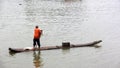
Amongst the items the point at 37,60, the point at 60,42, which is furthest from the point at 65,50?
the point at 37,60

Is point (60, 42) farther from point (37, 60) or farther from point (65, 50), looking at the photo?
point (37, 60)

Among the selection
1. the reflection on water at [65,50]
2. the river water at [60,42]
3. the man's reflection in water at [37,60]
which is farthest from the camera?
the reflection on water at [65,50]

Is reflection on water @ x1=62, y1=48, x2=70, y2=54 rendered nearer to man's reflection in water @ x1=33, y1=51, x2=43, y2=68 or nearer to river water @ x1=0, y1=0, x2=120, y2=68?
river water @ x1=0, y1=0, x2=120, y2=68

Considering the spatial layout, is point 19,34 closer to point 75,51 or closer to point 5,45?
point 5,45

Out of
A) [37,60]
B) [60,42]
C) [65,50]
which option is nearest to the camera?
[37,60]

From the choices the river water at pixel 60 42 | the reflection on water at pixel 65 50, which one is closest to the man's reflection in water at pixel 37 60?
the river water at pixel 60 42

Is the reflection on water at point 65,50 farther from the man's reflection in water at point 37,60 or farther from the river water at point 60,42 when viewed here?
the man's reflection in water at point 37,60

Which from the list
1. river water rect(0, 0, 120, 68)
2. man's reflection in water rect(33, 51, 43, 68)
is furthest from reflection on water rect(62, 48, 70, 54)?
man's reflection in water rect(33, 51, 43, 68)

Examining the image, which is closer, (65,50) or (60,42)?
(65,50)

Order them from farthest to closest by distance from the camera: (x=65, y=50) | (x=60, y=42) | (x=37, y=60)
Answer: (x=60, y=42) → (x=65, y=50) → (x=37, y=60)

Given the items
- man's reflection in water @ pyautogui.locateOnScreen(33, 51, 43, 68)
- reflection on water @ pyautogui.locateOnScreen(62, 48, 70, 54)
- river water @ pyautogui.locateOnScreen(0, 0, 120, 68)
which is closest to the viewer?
man's reflection in water @ pyautogui.locateOnScreen(33, 51, 43, 68)

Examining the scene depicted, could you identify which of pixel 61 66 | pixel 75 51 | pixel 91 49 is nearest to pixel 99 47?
pixel 91 49

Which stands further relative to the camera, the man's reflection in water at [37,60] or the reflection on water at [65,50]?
the reflection on water at [65,50]

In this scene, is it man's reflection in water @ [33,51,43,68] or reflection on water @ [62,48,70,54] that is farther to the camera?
reflection on water @ [62,48,70,54]
